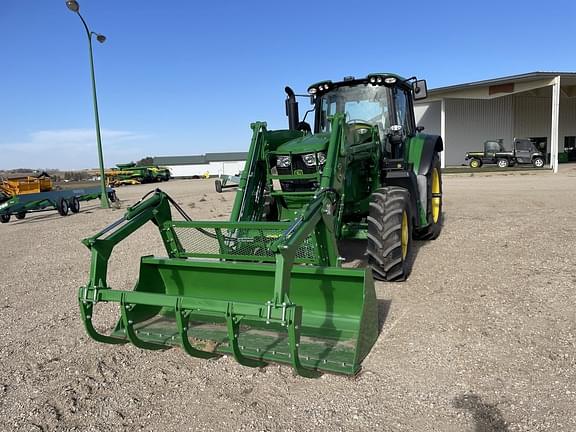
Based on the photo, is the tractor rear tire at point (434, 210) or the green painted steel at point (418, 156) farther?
the tractor rear tire at point (434, 210)

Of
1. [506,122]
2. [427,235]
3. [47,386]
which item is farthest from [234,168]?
[47,386]

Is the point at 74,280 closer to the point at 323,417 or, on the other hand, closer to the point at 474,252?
the point at 323,417

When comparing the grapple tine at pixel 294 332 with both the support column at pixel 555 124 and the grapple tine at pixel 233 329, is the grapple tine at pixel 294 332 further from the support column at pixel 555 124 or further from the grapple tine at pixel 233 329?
the support column at pixel 555 124

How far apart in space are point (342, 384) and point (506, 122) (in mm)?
38007

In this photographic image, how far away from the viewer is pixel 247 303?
2.89 metres

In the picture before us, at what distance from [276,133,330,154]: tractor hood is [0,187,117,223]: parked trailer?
12.2m

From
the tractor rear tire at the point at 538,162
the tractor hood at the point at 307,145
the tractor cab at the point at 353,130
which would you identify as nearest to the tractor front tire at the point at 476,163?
the tractor rear tire at the point at 538,162

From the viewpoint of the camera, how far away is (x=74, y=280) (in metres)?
6.52

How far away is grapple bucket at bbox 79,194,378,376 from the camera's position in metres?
2.97

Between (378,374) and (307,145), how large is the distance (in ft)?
9.18

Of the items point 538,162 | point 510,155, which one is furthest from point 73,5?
point 538,162

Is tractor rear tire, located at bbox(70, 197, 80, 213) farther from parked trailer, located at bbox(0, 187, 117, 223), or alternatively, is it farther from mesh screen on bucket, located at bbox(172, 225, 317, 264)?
mesh screen on bucket, located at bbox(172, 225, 317, 264)

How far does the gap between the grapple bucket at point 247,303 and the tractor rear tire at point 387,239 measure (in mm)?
1084

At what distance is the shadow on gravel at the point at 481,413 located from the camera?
8.75ft
